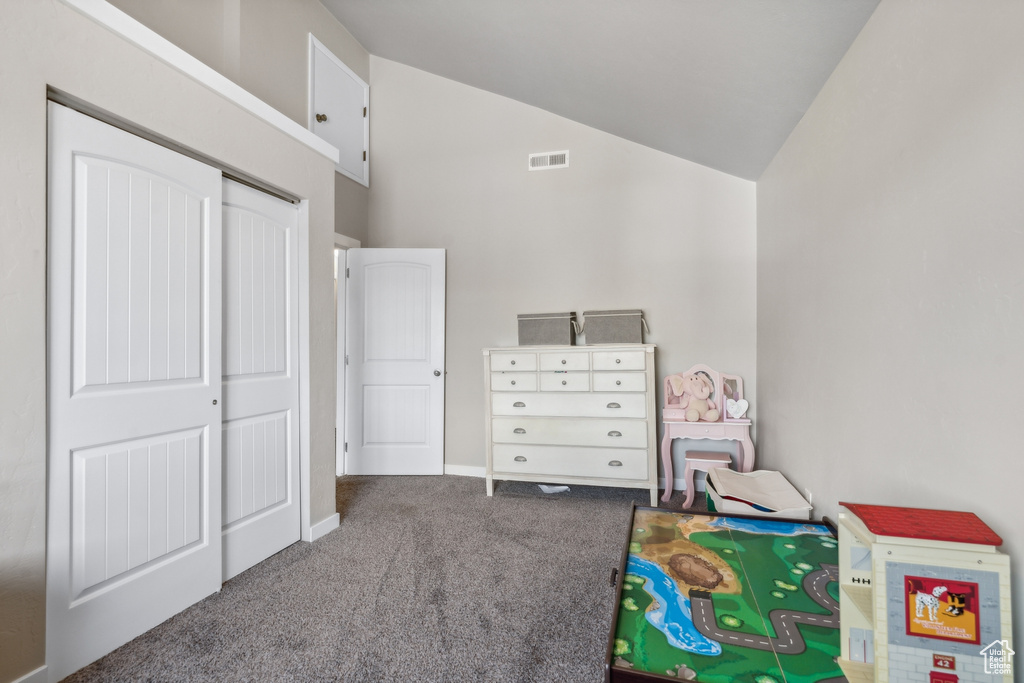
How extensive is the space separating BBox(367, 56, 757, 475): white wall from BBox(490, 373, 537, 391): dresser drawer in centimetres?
57

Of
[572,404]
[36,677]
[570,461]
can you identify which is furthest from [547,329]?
[36,677]

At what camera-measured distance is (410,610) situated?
204 centimetres

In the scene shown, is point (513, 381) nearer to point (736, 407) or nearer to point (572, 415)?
point (572, 415)

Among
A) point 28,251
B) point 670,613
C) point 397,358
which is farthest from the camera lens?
point 397,358

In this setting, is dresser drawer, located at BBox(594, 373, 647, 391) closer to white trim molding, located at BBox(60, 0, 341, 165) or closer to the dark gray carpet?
the dark gray carpet

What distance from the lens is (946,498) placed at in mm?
1184

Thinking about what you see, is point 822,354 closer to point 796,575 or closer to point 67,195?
point 796,575

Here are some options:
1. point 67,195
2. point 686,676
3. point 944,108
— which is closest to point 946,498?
point 686,676

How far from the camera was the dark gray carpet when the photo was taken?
168 centimetres

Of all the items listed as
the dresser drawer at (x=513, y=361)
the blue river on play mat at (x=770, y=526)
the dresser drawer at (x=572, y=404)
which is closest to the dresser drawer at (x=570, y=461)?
the dresser drawer at (x=572, y=404)

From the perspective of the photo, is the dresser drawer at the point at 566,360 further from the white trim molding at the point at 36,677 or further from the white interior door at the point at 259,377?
the white trim molding at the point at 36,677

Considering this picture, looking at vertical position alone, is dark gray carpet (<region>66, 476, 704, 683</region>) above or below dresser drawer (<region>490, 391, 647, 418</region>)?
below

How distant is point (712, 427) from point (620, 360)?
79 centimetres

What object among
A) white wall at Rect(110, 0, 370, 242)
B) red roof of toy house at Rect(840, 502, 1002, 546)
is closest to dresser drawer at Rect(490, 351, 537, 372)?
white wall at Rect(110, 0, 370, 242)
